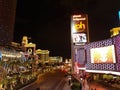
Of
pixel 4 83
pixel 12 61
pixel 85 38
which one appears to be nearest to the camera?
pixel 4 83

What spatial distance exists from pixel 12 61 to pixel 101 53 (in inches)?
701

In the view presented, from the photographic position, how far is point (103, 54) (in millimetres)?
43094

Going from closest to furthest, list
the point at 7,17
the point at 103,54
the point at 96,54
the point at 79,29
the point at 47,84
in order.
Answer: the point at 103,54 → the point at 47,84 → the point at 96,54 → the point at 7,17 → the point at 79,29

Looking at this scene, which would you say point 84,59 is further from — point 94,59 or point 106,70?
point 106,70

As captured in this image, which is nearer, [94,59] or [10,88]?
[10,88]

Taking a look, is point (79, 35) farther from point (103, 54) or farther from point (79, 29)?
point (103, 54)

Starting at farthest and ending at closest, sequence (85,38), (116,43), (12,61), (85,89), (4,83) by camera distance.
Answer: (85,38)
(12,61)
(116,43)
(4,83)
(85,89)

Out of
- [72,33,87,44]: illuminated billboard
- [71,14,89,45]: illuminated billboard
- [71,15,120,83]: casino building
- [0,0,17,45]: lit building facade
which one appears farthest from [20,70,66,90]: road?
[71,14,89,45]: illuminated billboard

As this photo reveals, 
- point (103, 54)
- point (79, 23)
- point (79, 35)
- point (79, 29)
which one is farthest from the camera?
point (79, 23)

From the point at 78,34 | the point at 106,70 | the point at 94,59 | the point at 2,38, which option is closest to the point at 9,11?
the point at 2,38

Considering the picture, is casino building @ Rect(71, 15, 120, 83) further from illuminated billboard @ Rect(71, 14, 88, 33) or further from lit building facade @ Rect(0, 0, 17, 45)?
lit building facade @ Rect(0, 0, 17, 45)

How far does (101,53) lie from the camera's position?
44.4m

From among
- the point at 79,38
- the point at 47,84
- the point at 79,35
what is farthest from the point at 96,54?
the point at 79,38

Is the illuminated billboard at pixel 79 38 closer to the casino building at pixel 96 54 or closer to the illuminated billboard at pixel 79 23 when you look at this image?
the casino building at pixel 96 54
